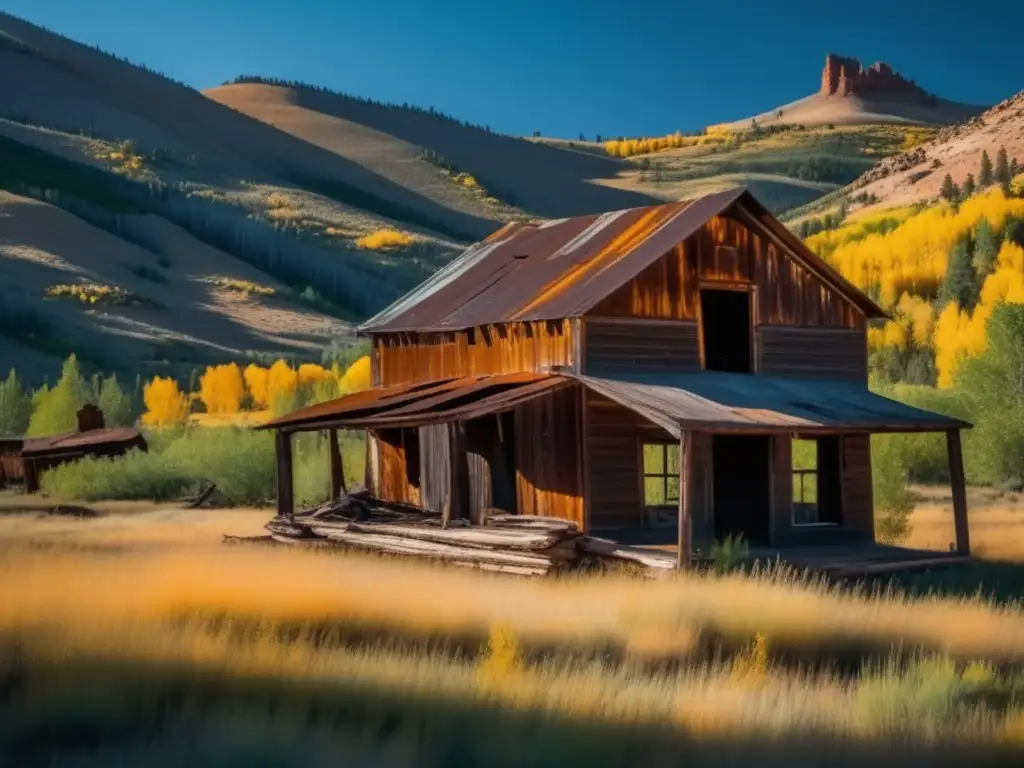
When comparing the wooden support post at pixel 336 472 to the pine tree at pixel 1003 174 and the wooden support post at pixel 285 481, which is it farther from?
the pine tree at pixel 1003 174

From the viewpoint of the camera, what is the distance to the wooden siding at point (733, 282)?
790 inches

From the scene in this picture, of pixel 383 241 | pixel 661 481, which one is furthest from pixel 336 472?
pixel 383 241

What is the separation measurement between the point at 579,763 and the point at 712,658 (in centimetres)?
428

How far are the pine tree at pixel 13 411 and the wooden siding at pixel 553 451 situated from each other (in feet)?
92.5

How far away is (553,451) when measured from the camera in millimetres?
19531

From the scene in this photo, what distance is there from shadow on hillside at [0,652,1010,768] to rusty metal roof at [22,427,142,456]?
2548 cm

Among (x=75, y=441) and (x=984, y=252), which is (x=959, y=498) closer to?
(x=75, y=441)

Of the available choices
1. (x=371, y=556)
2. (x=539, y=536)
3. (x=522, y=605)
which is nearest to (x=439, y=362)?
(x=371, y=556)

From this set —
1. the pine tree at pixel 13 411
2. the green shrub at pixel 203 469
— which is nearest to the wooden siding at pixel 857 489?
the green shrub at pixel 203 469

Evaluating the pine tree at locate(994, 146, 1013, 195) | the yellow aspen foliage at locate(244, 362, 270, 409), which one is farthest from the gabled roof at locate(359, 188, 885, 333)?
the pine tree at locate(994, 146, 1013, 195)

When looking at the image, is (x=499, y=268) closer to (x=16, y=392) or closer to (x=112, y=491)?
(x=112, y=491)

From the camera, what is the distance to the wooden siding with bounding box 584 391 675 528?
1922 cm

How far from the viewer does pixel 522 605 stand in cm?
1491

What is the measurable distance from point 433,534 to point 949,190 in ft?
228
